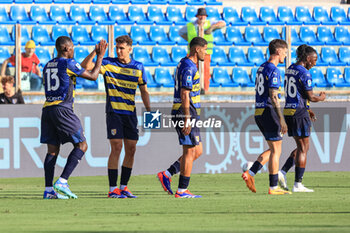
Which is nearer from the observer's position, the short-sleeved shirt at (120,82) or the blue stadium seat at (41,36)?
the short-sleeved shirt at (120,82)

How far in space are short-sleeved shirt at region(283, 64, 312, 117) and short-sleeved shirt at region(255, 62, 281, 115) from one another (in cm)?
59

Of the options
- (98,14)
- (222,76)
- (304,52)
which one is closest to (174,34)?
(222,76)

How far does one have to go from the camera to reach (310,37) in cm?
1936

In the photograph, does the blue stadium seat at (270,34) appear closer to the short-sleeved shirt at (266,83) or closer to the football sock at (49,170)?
the short-sleeved shirt at (266,83)

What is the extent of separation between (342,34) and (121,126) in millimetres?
11254

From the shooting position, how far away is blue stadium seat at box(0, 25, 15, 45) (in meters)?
14.4

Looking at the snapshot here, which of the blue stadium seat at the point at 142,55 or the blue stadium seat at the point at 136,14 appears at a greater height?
the blue stadium seat at the point at 136,14

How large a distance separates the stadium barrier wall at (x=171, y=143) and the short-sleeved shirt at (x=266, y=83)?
4.45m

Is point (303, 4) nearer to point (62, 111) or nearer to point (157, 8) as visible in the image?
point (157, 8)

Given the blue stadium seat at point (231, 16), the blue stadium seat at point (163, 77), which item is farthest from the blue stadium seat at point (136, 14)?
the blue stadium seat at point (163, 77)

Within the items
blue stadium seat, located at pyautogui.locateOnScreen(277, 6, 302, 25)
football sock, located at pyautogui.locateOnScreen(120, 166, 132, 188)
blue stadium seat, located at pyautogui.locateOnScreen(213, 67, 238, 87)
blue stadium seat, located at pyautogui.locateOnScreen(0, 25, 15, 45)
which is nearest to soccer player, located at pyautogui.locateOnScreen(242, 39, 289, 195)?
football sock, located at pyautogui.locateOnScreen(120, 166, 132, 188)

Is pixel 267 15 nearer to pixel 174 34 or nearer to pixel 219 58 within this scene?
pixel 174 34

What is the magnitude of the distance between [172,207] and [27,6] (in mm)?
11984

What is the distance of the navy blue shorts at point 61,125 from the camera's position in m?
9.59
